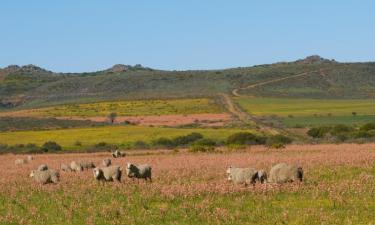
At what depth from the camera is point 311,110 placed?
360 feet

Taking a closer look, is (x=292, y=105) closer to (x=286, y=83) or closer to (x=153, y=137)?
(x=286, y=83)

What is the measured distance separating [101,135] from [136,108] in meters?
41.9

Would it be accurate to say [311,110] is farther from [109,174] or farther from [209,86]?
[109,174]

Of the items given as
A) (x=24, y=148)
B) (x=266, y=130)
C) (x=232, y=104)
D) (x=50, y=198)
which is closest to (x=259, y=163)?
(x=50, y=198)

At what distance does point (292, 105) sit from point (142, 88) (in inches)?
2198

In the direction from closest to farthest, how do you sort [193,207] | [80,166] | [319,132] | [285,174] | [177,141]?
[193,207] < [285,174] < [80,166] < [177,141] < [319,132]

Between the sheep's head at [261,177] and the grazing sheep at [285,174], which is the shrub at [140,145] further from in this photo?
the grazing sheep at [285,174]

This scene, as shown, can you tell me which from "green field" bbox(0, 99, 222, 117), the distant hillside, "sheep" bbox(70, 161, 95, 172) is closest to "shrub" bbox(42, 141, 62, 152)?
"sheep" bbox(70, 161, 95, 172)

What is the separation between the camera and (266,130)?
7875 cm

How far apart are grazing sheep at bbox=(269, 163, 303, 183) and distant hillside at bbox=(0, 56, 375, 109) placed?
118 meters

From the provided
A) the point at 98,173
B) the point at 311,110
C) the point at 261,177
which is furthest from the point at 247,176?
the point at 311,110

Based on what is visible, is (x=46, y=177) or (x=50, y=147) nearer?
(x=46, y=177)

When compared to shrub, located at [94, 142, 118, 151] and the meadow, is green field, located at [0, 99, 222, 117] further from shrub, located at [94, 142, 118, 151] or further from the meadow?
the meadow

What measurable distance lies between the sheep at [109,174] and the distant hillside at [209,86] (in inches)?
4534
